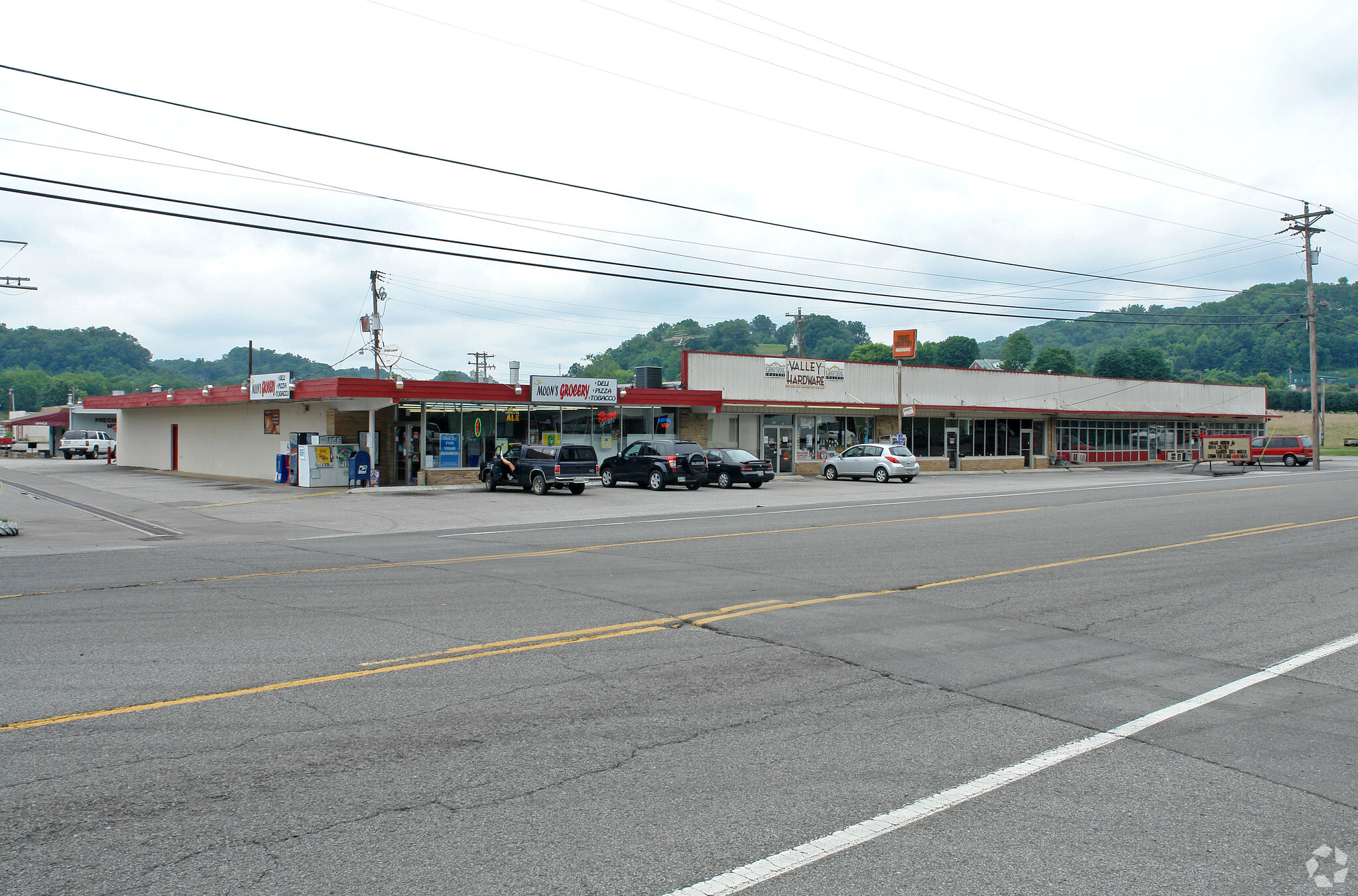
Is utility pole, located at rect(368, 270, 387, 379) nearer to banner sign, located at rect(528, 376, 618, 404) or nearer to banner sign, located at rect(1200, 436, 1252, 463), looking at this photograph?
banner sign, located at rect(528, 376, 618, 404)

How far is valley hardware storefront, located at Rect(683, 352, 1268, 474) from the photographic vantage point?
40.6 m

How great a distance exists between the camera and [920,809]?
436cm

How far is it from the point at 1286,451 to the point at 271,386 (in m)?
57.1

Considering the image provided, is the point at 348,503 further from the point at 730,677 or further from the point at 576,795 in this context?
the point at 576,795

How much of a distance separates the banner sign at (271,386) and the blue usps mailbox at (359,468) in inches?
125

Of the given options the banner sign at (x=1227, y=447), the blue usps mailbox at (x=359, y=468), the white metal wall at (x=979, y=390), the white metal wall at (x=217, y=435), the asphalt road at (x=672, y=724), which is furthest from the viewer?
the banner sign at (x=1227, y=447)

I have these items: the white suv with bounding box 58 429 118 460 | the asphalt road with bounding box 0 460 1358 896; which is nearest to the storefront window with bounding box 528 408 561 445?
the asphalt road with bounding box 0 460 1358 896

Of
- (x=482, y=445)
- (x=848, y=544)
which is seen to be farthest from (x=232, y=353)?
(x=848, y=544)

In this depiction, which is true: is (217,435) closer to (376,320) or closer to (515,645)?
(376,320)

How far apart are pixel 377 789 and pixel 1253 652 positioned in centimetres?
741

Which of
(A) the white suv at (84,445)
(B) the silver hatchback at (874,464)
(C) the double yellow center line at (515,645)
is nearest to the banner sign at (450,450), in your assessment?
(B) the silver hatchback at (874,464)

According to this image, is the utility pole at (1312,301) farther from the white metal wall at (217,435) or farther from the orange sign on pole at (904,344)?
the white metal wall at (217,435)

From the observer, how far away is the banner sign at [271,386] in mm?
31547

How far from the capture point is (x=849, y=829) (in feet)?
13.5
